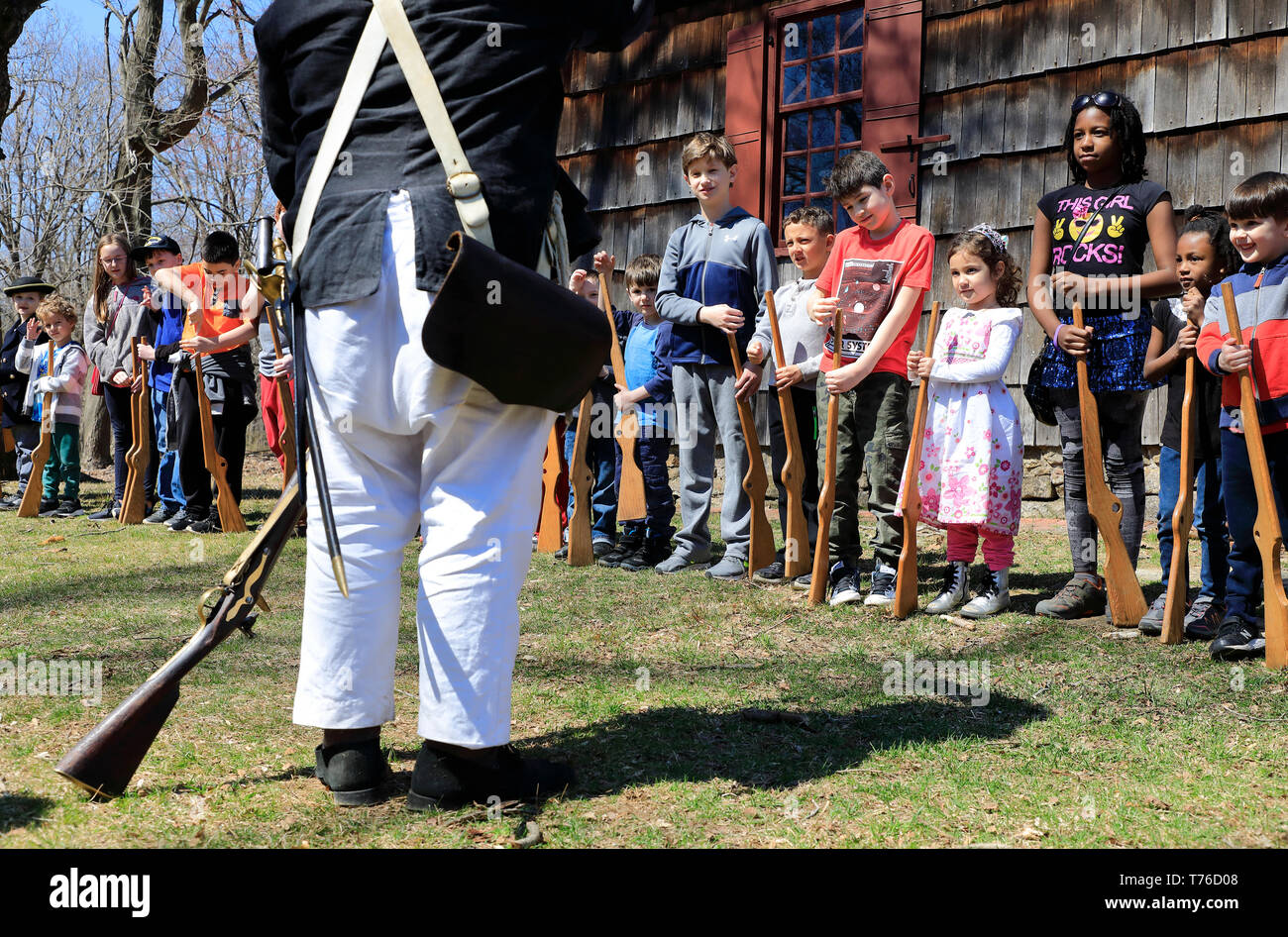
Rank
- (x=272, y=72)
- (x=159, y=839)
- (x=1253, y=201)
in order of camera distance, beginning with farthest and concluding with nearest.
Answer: (x=1253, y=201) → (x=272, y=72) → (x=159, y=839)

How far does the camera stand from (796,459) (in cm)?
562

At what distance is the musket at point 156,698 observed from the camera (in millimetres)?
2674

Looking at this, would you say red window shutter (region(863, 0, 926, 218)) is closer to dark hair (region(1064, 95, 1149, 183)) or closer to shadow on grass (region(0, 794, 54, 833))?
dark hair (region(1064, 95, 1149, 183))

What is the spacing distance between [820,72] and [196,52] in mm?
11783

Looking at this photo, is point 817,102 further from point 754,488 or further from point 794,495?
point 794,495

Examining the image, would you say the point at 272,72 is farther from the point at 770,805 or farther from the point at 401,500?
the point at 770,805

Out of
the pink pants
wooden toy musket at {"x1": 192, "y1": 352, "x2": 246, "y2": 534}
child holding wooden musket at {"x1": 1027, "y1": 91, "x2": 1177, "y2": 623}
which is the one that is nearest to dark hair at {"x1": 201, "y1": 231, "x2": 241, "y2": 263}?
wooden toy musket at {"x1": 192, "y1": 352, "x2": 246, "y2": 534}

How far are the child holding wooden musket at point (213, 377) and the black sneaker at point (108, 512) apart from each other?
3.27 ft

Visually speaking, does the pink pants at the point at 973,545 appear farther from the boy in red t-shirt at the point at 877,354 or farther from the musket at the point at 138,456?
the musket at the point at 138,456

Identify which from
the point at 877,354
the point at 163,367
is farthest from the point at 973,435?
the point at 163,367

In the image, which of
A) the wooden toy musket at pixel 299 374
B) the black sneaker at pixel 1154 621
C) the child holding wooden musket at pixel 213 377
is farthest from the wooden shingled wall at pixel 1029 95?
the wooden toy musket at pixel 299 374

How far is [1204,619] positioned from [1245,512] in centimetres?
47

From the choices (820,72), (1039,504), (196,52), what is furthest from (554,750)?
(196,52)

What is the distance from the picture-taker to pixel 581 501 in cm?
637
